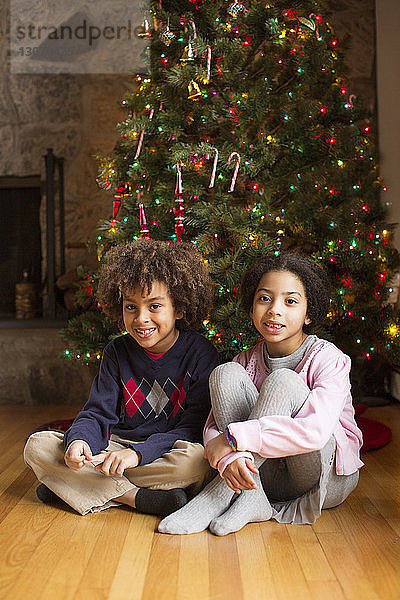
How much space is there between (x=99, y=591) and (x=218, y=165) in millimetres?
1561

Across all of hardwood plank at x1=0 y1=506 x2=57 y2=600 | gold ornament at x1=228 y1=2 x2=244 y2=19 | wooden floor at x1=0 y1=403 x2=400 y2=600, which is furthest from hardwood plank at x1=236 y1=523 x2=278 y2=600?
gold ornament at x1=228 y1=2 x2=244 y2=19

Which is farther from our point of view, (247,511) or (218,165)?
(218,165)

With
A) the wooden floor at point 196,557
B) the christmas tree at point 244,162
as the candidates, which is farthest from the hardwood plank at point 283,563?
the christmas tree at point 244,162

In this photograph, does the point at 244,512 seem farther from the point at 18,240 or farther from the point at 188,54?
the point at 18,240

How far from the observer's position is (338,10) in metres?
3.60

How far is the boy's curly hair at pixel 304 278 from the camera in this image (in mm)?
1793

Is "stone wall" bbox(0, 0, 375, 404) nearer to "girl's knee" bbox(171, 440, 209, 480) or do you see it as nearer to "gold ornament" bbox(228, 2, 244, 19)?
"gold ornament" bbox(228, 2, 244, 19)

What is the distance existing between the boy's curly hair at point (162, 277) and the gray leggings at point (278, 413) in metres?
0.30

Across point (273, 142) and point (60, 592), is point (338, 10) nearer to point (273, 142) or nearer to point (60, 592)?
point (273, 142)

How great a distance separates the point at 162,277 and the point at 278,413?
1.69 feet

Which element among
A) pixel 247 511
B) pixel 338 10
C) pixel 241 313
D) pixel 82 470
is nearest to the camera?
pixel 247 511

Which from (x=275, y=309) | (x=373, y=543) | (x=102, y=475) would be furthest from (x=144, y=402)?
(x=373, y=543)

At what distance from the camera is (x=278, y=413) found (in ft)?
5.08

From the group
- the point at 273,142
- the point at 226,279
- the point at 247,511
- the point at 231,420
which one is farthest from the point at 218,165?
the point at 247,511
